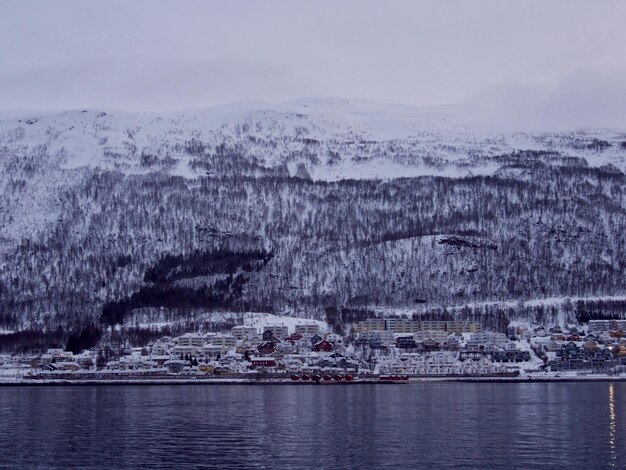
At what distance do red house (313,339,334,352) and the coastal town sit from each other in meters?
0.13

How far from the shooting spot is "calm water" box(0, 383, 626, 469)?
36531mm

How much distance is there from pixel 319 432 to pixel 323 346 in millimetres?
75193

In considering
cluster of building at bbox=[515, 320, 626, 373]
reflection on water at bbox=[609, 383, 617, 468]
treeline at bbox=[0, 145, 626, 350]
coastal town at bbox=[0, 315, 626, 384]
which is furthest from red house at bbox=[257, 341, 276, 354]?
reflection on water at bbox=[609, 383, 617, 468]

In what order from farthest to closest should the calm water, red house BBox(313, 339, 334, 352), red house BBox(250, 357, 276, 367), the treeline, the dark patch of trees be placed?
the treeline → the dark patch of trees → red house BBox(313, 339, 334, 352) → red house BBox(250, 357, 276, 367) → the calm water

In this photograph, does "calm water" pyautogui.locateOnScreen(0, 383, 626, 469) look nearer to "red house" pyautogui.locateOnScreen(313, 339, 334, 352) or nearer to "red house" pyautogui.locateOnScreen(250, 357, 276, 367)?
"red house" pyautogui.locateOnScreen(250, 357, 276, 367)

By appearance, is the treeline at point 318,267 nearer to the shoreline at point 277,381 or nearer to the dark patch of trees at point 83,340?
the dark patch of trees at point 83,340

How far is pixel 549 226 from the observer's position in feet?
632

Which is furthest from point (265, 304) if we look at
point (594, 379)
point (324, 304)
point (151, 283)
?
point (594, 379)

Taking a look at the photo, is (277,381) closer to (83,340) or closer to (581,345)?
(83,340)

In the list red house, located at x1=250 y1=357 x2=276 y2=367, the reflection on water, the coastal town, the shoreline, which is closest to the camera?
the reflection on water

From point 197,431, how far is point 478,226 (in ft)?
499

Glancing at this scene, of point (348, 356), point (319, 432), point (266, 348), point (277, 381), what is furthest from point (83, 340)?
point (319, 432)

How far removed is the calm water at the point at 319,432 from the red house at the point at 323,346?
47.2 metres

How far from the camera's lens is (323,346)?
120m
